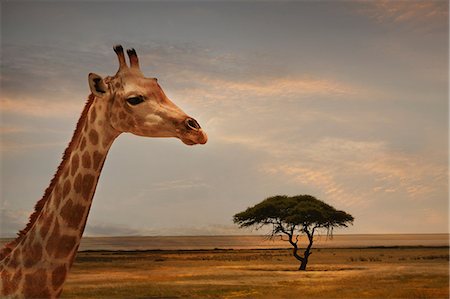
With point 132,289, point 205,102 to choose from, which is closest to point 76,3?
point 205,102

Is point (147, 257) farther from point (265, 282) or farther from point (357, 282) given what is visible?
point (357, 282)

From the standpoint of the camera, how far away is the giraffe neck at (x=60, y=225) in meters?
2.39

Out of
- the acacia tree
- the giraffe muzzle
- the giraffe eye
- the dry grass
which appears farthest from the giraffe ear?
the acacia tree

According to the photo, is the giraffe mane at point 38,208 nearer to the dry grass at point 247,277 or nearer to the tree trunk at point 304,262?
the dry grass at point 247,277

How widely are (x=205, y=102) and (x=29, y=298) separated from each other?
3478mm

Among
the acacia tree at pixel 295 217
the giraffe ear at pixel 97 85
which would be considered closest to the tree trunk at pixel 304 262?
the acacia tree at pixel 295 217

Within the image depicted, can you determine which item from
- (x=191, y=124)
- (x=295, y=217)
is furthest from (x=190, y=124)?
(x=295, y=217)

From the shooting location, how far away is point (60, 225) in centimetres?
242

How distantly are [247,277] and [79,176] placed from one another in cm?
461

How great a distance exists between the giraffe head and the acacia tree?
17.2 feet

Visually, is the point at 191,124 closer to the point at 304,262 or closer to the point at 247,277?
the point at 247,277

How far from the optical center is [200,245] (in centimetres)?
855

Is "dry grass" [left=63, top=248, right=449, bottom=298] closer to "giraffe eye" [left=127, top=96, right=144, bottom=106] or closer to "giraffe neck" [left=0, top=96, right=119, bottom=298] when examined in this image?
"giraffe neck" [left=0, top=96, right=119, bottom=298]

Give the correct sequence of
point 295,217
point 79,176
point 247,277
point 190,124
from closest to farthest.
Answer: point 190,124 → point 79,176 → point 247,277 → point 295,217
